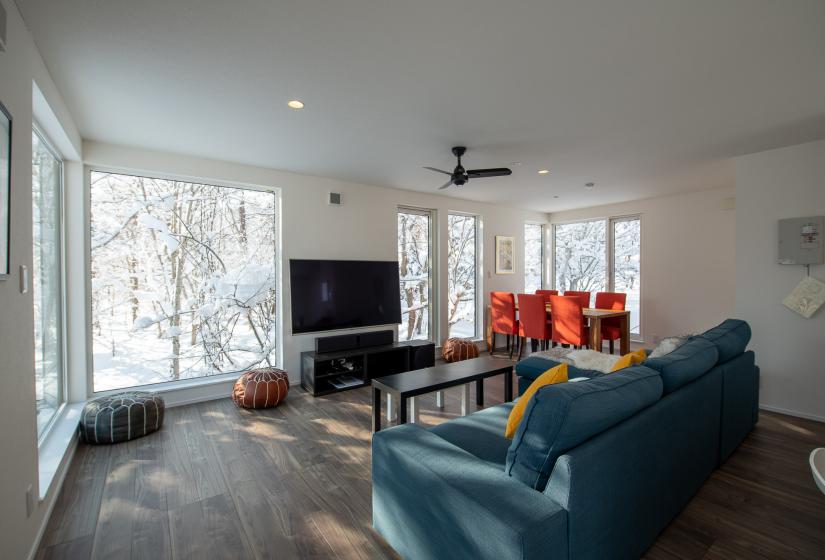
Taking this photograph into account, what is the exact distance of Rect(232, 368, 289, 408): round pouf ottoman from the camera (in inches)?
147

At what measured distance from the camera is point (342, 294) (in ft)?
15.7

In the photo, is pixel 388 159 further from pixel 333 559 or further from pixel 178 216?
pixel 333 559

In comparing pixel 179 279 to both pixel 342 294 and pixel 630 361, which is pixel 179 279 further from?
pixel 630 361

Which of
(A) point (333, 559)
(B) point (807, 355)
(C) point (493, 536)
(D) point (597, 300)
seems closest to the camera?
(C) point (493, 536)

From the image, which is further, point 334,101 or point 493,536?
point 334,101

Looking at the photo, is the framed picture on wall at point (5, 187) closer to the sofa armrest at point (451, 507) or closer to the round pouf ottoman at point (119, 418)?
the sofa armrest at point (451, 507)

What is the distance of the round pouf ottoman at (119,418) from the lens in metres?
2.99

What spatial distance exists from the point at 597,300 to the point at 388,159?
155 inches

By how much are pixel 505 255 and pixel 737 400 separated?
426 cm

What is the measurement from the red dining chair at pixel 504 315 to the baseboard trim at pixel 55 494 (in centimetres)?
490

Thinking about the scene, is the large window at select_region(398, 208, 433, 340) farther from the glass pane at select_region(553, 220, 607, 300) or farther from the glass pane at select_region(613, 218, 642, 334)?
the glass pane at select_region(613, 218, 642, 334)

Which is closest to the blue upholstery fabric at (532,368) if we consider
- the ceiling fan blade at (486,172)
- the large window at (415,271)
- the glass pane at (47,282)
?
the ceiling fan blade at (486,172)

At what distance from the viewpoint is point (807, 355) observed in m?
3.47

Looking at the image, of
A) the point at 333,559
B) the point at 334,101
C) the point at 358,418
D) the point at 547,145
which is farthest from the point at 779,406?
the point at 334,101
